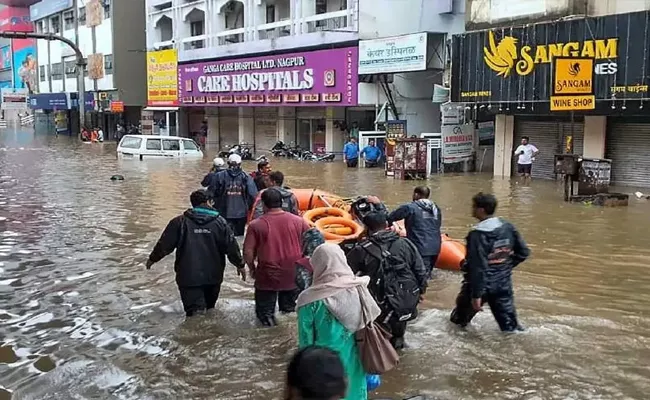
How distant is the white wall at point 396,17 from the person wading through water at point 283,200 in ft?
65.5

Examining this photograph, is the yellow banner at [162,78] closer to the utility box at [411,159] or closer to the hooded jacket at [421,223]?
the utility box at [411,159]

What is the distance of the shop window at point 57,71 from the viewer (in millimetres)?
65562

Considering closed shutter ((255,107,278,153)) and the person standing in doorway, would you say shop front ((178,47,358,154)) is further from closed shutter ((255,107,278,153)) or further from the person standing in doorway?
the person standing in doorway

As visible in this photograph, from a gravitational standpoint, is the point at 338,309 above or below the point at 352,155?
above

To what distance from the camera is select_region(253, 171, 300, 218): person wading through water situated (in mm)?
9094

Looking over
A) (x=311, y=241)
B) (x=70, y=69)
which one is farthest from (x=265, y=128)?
(x=311, y=241)

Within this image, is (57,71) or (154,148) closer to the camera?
(154,148)

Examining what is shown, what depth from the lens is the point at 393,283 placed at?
5.50 m

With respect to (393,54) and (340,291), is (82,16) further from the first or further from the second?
(340,291)

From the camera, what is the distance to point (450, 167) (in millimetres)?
25125

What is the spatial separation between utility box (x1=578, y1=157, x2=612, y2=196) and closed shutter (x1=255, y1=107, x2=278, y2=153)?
23.2 meters

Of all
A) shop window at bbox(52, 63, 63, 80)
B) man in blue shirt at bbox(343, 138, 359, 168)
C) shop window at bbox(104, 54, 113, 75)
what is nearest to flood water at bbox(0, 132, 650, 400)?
man in blue shirt at bbox(343, 138, 359, 168)

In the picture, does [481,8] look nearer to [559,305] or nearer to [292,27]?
[292,27]

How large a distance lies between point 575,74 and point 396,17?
1270cm
